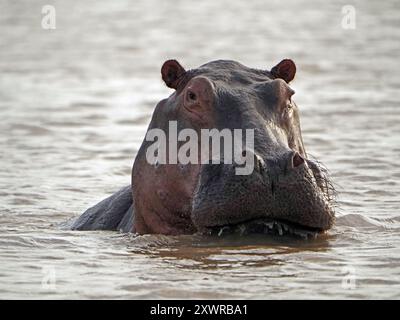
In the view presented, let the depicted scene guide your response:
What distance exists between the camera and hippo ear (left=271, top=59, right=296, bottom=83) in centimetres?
911

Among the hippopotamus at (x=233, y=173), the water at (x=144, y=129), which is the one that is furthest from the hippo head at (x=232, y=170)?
the water at (x=144, y=129)

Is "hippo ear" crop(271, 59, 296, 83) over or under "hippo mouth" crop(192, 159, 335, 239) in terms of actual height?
over

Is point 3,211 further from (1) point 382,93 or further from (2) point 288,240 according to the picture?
(1) point 382,93

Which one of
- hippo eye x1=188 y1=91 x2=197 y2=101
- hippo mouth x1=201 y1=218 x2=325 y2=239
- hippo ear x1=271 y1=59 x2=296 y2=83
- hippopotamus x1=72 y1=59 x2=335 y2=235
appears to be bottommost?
hippo mouth x1=201 y1=218 x2=325 y2=239

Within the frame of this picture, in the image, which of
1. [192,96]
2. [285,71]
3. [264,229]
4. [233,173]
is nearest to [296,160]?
[233,173]

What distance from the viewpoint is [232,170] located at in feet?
25.3

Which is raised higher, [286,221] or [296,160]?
[296,160]

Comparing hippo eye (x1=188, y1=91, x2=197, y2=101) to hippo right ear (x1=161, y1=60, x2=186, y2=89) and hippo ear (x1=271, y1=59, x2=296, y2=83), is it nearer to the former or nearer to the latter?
hippo right ear (x1=161, y1=60, x2=186, y2=89)

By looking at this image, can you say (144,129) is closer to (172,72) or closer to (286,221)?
(172,72)

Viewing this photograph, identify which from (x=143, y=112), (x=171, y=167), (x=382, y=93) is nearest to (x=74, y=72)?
(x=143, y=112)

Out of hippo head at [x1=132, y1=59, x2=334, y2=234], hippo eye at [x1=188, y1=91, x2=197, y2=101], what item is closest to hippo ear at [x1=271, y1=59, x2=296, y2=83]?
hippo head at [x1=132, y1=59, x2=334, y2=234]

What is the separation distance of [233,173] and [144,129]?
340 inches

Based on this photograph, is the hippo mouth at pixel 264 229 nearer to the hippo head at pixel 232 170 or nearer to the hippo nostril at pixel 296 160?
the hippo head at pixel 232 170

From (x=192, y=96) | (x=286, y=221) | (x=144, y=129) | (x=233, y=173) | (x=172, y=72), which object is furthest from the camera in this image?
(x=144, y=129)
